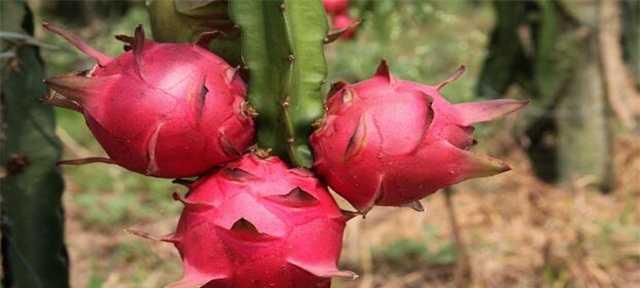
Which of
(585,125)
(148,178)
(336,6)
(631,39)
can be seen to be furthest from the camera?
(631,39)

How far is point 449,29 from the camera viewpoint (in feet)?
27.0

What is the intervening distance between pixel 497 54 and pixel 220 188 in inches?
114

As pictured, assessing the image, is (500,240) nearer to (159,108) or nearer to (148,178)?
(148,178)

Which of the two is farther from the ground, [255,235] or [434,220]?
[255,235]

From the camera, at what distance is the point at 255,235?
1.19 meters

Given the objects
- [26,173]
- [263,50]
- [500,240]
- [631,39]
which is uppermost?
[263,50]

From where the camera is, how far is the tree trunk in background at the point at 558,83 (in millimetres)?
3982

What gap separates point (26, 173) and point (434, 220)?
106 inches

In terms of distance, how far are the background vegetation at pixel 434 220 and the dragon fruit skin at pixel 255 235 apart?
1.24 metres

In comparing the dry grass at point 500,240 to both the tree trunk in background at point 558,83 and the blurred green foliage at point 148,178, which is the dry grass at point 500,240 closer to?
the blurred green foliage at point 148,178

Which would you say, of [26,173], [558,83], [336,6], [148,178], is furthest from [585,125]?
[26,173]

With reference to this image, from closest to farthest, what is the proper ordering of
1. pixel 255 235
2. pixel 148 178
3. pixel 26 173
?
pixel 255 235 → pixel 26 173 → pixel 148 178

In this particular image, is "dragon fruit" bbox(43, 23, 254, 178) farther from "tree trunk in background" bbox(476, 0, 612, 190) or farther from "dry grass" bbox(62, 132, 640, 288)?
"tree trunk in background" bbox(476, 0, 612, 190)

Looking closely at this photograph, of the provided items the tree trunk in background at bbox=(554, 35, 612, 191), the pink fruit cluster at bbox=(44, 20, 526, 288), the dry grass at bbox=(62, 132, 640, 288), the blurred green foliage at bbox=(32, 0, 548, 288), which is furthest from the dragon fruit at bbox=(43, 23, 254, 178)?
the tree trunk in background at bbox=(554, 35, 612, 191)
